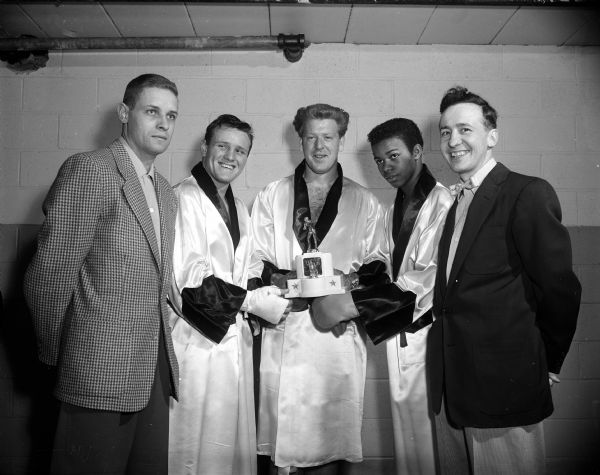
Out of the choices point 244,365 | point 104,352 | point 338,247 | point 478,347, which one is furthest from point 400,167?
point 104,352

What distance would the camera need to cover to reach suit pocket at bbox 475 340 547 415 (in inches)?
72.9

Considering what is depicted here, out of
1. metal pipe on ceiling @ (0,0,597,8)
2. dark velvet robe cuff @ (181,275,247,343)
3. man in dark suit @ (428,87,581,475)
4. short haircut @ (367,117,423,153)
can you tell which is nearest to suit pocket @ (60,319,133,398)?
dark velvet robe cuff @ (181,275,247,343)

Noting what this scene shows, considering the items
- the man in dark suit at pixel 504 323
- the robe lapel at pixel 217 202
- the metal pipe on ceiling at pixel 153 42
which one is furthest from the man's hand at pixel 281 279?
the metal pipe on ceiling at pixel 153 42

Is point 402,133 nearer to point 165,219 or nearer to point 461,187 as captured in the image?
point 461,187

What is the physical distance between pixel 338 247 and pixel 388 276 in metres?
0.28

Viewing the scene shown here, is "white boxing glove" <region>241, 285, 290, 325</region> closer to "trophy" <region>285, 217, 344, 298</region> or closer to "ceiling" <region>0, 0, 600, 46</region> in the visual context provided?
"trophy" <region>285, 217, 344, 298</region>

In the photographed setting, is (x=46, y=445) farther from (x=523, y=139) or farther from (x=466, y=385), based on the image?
(x=523, y=139)

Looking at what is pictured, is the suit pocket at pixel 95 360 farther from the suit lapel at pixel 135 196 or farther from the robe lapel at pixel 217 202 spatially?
the robe lapel at pixel 217 202

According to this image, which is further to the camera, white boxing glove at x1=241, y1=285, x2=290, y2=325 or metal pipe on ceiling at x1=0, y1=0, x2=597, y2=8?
metal pipe on ceiling at x1=0, y1=0, x2=597, y2=8

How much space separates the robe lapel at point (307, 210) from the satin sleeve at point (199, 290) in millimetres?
399

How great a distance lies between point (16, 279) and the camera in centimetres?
301

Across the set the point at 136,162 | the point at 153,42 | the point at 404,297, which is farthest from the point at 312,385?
the point at 153,42

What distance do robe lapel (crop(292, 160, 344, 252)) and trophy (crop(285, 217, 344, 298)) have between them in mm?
184

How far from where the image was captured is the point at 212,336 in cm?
218
